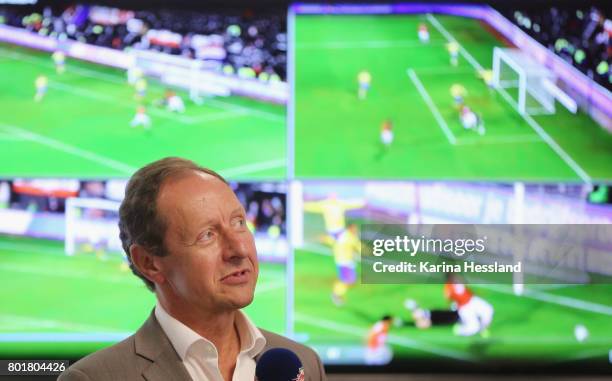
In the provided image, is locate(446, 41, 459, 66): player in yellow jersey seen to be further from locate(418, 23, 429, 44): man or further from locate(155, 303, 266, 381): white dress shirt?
locate(155, 303, 266, 381): white dress shirt

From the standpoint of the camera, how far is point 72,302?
12.4 ft

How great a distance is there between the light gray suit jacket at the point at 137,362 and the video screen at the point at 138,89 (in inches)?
76.3

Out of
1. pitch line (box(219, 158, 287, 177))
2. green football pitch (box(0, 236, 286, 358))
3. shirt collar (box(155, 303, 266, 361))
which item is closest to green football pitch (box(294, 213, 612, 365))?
green football pitch (box(0, 236, 286, 358))

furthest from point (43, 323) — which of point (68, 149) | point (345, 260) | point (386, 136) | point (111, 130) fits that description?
point (386, 136)

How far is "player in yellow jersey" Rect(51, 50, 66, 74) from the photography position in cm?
387

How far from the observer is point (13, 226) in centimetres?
380

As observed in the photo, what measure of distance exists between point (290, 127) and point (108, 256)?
97 centimetres

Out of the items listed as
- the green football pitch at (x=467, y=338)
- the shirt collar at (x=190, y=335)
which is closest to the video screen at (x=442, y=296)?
the green football pitch at (x=467, y=338)

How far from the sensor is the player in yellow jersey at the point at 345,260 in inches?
147

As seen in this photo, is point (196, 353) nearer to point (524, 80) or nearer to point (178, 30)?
point (178, 30)

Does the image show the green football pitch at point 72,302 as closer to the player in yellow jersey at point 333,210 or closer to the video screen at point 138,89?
the player in yellow jersey at point 333,210

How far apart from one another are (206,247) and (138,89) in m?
2.16

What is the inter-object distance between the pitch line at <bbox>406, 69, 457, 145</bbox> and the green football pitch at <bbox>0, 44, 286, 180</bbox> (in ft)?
1.96

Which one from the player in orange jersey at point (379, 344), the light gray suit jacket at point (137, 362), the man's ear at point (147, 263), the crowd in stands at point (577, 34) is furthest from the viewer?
the crowd in stands at point (577, 34)
